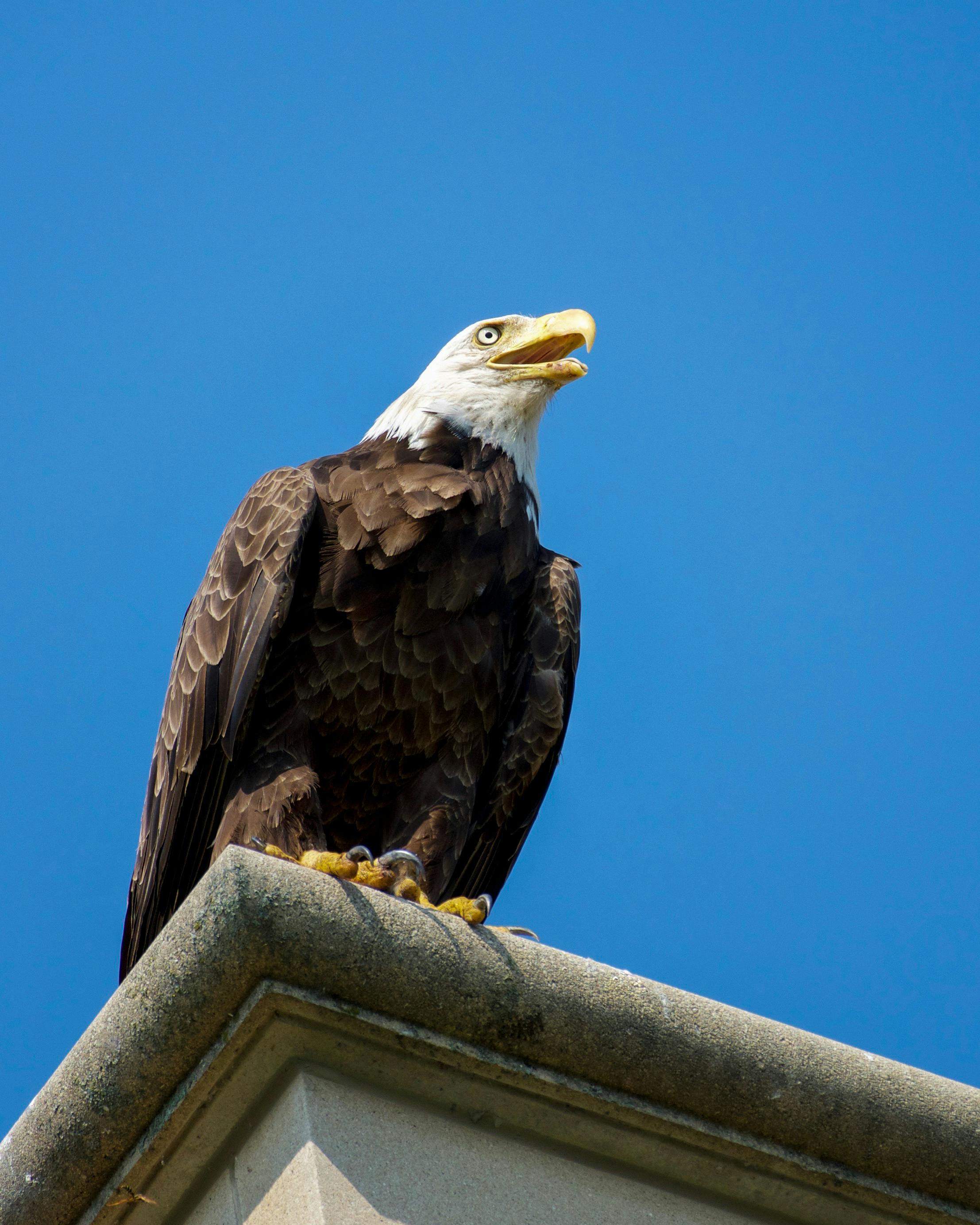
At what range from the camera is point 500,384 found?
6617 millimetres

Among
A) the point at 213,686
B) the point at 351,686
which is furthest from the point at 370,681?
the point at 213,686

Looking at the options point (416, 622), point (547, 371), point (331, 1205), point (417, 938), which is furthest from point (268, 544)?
point (331, 1205)

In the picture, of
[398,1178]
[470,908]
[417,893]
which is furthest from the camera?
[417,893]

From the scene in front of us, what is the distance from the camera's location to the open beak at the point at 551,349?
6.60 metres

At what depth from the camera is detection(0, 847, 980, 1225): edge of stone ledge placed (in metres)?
3.16

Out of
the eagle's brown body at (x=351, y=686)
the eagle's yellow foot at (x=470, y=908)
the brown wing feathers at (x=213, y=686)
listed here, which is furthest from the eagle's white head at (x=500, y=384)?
the eagle's yellow foot at (x=470, y=908)

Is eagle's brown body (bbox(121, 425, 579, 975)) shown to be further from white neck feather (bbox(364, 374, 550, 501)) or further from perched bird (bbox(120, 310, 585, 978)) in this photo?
white neck feather (bbox(364, 374, 550, 501))

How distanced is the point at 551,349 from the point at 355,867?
3.07 metres

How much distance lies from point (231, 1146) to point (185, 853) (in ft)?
7.69

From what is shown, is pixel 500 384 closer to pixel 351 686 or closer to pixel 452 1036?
pixel 351 686

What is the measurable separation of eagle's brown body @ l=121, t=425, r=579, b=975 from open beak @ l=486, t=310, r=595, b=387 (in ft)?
2.60

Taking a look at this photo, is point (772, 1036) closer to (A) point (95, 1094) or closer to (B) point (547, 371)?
(A) point (95, 1094)

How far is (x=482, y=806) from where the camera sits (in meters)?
6.04

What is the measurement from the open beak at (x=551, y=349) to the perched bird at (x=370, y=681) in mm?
583
